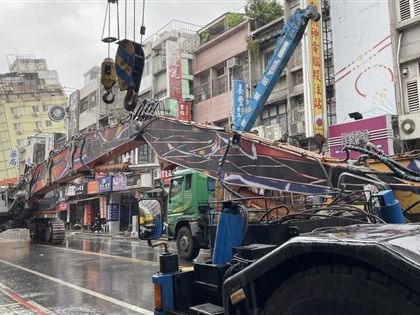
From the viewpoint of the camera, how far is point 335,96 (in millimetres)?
19906

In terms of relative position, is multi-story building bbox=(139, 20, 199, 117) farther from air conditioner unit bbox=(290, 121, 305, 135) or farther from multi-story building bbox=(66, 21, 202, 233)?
air conditioner unit bbox=(290, 121, 305, 135)

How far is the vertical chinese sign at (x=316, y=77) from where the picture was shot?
18984mm

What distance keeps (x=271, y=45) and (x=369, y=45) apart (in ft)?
22.4

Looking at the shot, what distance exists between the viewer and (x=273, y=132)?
2297 centimetres

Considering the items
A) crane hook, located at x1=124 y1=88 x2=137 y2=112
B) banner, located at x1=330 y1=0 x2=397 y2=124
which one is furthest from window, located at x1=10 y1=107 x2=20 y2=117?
crane hook, located at x1=124 y1=88 x2=137 y2=112

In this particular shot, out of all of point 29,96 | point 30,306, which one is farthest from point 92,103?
point 29,96

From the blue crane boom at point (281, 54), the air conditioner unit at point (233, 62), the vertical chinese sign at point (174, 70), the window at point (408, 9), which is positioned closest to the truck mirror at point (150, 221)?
the blue crane boom at point (281, 54)

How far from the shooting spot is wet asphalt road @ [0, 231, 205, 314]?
8.17 metres

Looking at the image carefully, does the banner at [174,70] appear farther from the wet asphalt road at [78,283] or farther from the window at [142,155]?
the wet asphalt road at [78,283]

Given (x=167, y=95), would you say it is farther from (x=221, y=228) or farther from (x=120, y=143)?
(x=221, y=228)

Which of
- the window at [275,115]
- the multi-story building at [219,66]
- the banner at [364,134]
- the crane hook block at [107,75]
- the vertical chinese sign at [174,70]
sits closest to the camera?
the crane hook block at [107,75]

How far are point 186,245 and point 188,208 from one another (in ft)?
3.68

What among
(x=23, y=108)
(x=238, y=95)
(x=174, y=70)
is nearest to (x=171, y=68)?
(x=174, y=70)

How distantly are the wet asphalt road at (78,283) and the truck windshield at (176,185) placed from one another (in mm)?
2115
